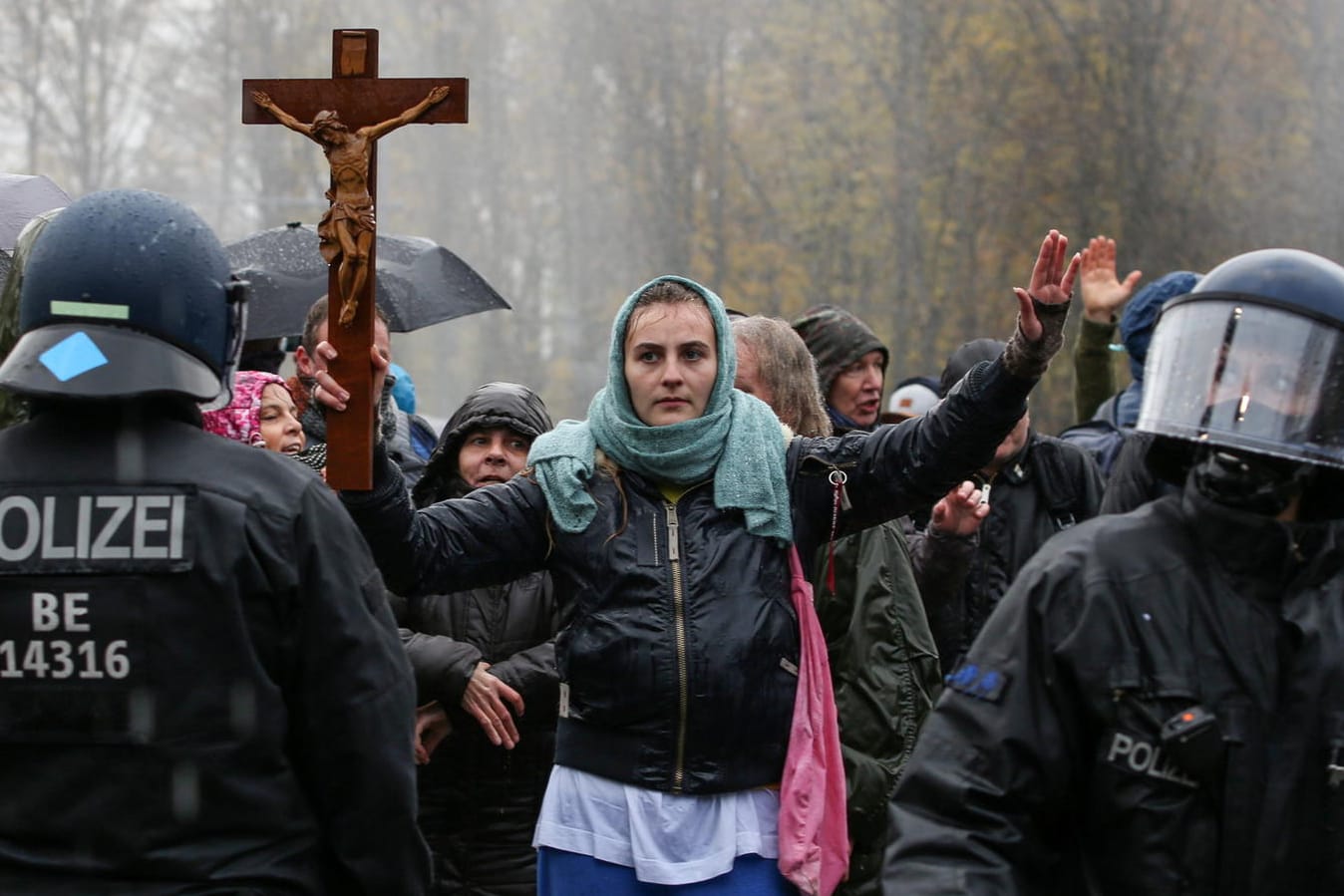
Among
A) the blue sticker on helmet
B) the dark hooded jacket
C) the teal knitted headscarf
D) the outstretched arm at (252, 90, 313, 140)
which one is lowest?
the dark hooded jacket

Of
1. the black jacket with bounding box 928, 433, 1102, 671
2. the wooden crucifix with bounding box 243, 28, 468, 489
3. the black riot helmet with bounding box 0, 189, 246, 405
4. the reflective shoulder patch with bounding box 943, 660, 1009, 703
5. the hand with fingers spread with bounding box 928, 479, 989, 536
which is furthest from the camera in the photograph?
the black jacket with bounding box 928, 433, 1102, 671

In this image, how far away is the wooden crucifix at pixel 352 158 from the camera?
378 cm

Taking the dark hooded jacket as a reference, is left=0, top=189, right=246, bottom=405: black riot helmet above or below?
above

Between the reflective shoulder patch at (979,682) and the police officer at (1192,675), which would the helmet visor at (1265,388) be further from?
the reflective shoulder patch at (979,682)

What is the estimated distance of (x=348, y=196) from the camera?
3.92 meters

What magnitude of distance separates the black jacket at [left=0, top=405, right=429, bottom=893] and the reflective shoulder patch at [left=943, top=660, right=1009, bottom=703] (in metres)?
0.85

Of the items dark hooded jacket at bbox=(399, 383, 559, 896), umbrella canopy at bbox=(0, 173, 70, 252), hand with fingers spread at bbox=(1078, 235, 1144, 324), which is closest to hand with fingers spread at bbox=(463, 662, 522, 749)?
dark hooded jacket at bbox=(399, 383, 559, 896)

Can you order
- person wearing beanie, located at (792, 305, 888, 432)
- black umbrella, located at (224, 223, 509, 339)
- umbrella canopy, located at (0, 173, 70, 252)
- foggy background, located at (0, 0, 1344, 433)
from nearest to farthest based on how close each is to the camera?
umbrella canopy, located at (0, 173, 70, 252) → person wearing beanie, located at (792, 305, 888, 432) → black umbrella, located at (224, 223, 509, 339) → foggy background, located at (0, 0, 1344, 433)

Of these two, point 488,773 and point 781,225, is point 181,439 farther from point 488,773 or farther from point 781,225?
point 781,225

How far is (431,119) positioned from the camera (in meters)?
4.06

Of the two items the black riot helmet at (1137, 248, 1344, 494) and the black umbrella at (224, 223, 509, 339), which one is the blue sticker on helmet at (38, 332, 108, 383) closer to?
the black riot helmet at (1137, 248, 1344, 494)

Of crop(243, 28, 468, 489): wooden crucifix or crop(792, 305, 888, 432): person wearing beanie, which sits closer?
crop(243, 28, 468, 489): wooden crucifix

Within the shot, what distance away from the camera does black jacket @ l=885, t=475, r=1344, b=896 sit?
7.84ft

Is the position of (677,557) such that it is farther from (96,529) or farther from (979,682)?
(96,529)
